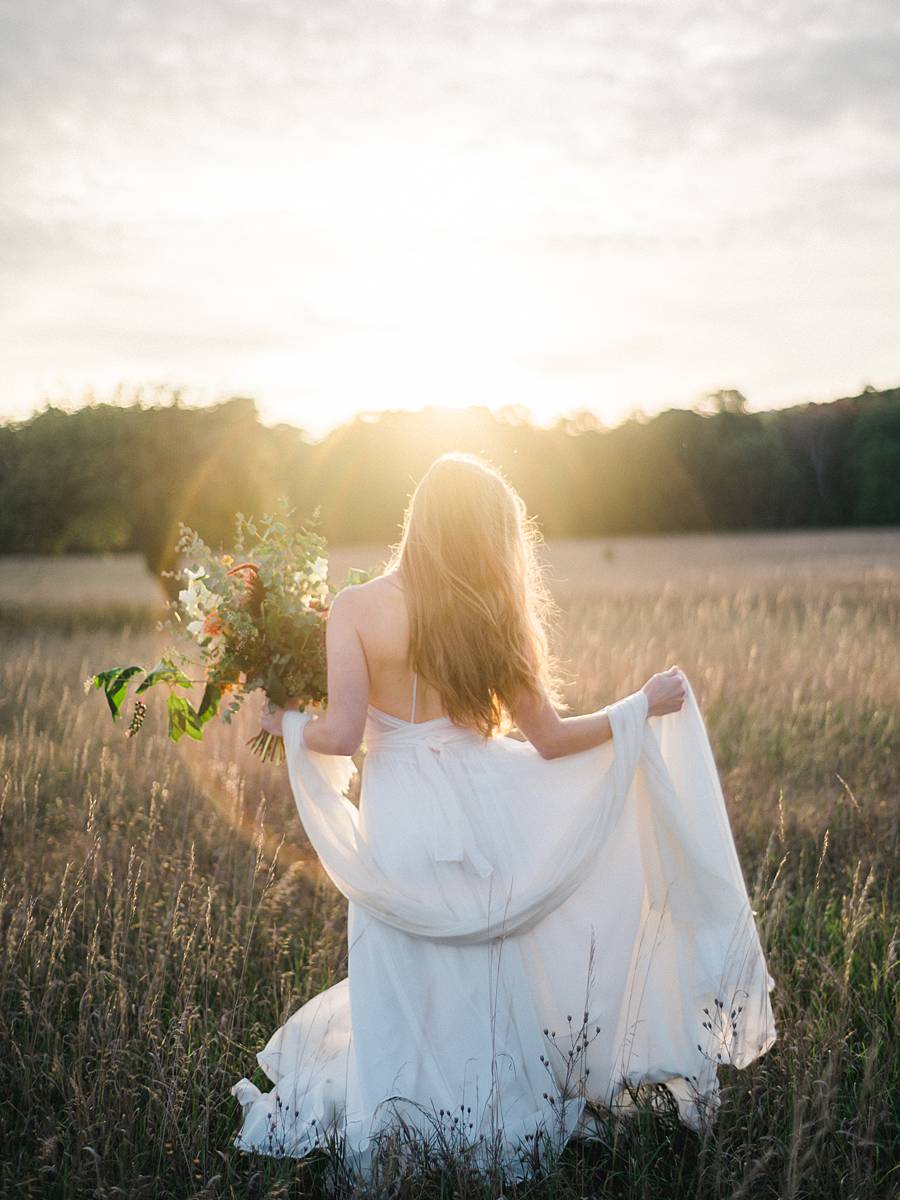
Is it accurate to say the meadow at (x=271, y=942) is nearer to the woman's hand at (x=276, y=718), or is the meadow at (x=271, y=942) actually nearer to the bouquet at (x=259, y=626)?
the woman's hand at (x=276, y=718)

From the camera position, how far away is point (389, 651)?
2.89 m

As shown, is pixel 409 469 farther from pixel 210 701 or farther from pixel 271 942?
pixel 210 701

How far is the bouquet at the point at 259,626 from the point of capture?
314 centimetres

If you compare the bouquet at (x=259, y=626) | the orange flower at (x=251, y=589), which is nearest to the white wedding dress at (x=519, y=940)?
the bouquet at (x=259, y=626)

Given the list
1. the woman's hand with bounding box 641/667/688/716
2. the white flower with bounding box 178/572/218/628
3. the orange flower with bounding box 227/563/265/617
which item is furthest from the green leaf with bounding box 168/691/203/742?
the woman's hand with bounding box 641/667/688/716

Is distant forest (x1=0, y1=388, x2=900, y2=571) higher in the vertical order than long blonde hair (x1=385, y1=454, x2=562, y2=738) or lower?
higher

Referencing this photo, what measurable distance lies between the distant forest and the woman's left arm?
281 centimetres

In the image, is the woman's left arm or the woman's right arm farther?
the woman's right arm

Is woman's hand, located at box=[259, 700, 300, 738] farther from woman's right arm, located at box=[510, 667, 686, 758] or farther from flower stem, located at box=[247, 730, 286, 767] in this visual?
woman's right arm, located at box=[510, 667, 686, 758]

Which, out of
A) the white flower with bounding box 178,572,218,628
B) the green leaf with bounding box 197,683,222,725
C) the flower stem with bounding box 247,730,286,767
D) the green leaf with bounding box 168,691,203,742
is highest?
the white flower with bounding box 178,572,218,628

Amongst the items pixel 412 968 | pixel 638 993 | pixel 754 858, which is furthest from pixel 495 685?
pixel 754 858

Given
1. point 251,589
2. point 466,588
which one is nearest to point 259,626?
point 251,589

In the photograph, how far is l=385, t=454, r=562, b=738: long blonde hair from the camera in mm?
2869

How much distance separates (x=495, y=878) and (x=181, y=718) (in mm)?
1290
